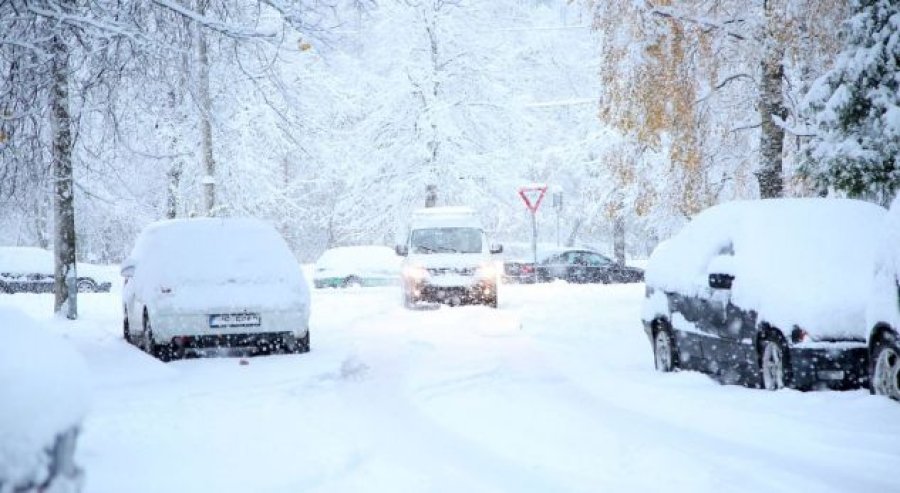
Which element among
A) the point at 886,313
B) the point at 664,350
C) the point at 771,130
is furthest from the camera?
the point at 771,130

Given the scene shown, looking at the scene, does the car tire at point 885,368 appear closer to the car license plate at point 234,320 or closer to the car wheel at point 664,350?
the car wheel at point 664,350

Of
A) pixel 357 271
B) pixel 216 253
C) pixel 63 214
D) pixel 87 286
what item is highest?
pixel 63 214

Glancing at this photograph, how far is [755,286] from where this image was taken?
32.3 ft

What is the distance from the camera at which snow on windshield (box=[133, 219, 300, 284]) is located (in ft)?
42.8

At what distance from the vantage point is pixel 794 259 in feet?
32.1

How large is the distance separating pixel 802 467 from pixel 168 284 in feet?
27.7

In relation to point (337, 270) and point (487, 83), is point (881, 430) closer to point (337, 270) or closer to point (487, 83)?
point (337, 270)

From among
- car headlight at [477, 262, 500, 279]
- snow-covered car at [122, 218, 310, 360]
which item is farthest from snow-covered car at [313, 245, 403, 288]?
snow-covered car at [122, 218, 310, 360]

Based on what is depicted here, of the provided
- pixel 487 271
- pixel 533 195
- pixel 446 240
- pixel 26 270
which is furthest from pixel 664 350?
pixel 26 270

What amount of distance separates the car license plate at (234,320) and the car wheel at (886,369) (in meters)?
7.37

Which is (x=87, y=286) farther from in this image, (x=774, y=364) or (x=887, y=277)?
(x=887, y=277)

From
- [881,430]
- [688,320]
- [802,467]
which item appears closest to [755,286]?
[688,320]

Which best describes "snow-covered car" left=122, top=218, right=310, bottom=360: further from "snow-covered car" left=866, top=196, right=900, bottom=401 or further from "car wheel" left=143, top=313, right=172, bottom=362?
"snow-covered car" left=866, top=196, right=900, bottom=401

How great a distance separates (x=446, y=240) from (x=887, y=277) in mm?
14514
